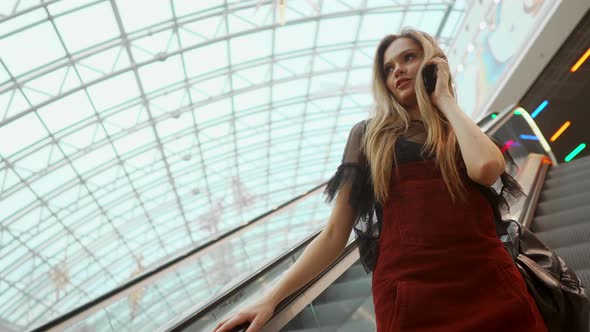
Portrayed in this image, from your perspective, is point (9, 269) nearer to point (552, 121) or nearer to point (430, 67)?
point (552, 121)

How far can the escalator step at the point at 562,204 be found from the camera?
5122mm

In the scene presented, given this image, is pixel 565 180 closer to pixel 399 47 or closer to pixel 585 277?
pixel 585 277

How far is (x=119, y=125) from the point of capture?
23.9 metres

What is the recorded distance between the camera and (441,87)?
6.35 feet

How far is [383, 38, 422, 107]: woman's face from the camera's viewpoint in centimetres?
203

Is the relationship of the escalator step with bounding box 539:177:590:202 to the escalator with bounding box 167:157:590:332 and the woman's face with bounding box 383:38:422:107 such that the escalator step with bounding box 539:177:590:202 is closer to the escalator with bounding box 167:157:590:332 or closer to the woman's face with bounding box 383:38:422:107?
the escalator with bounding box 167:157:590:332

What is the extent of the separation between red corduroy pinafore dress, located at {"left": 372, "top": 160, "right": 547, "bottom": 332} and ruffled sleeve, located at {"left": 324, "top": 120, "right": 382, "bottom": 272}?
183 mm

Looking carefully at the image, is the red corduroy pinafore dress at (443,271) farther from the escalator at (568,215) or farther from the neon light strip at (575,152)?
the neon light strip at (575,152)

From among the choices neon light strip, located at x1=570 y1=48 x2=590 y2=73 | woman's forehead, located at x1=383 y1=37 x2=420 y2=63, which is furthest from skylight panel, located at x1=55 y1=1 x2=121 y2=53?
woman's forehead, located at x1=383 y1=37 x2=420 y2=63

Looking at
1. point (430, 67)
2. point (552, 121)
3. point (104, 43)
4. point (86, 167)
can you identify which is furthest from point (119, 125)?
point (430, 67)

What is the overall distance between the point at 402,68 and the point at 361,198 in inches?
24.9

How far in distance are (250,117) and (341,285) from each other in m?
25.5

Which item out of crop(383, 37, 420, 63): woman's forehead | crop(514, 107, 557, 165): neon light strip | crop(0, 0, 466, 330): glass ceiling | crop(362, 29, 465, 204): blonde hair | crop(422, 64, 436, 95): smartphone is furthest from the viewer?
crop(0, 0, 466, 330): glass ceiling

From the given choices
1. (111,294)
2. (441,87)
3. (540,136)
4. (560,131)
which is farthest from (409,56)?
(560,131)
